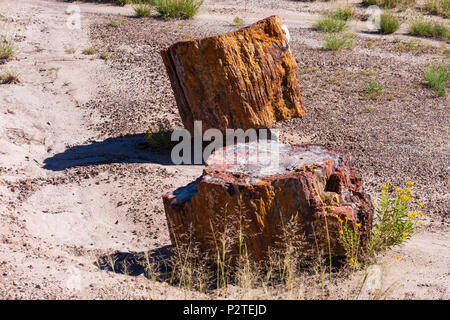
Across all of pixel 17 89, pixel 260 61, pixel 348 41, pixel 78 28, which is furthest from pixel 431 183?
pixel 78 28

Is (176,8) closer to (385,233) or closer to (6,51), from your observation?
(6,51)

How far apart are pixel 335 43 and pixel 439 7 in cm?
410

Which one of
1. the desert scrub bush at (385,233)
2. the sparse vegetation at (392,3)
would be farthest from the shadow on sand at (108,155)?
the sparse vegetation at (392,3)

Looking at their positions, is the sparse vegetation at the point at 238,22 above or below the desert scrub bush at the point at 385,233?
above

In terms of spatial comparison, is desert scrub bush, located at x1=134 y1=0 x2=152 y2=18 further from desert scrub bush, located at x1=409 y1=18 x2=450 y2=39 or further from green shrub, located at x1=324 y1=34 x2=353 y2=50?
desert scrub bush, located at x1=409 y1=18 x2=450 y2=39

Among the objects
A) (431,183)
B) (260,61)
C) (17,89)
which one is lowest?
(431,183)

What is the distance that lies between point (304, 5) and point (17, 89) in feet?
25.6

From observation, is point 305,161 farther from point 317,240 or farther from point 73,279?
point 73,279

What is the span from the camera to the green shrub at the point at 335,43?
11.1 meters

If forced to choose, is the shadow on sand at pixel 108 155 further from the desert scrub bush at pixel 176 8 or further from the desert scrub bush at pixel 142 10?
the desert scrub bush at pixel 142 10

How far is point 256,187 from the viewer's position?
4574 millimetres

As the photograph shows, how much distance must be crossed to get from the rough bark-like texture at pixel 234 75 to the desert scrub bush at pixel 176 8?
19.4 feet

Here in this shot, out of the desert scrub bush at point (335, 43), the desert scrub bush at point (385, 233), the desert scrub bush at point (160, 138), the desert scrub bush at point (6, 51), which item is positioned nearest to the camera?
the desert scrub bush at point (385, 233)

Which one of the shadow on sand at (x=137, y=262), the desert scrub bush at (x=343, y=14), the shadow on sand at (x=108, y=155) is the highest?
the desert scrub bush at (x=343, y=14)
